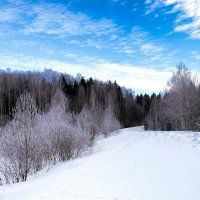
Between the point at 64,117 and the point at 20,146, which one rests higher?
the point at 64,117

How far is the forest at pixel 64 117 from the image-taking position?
1795 centimetres

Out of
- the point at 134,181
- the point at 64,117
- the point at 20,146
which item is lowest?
the point at 134,181

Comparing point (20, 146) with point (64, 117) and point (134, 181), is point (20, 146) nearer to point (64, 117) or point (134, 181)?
point (134, 181)

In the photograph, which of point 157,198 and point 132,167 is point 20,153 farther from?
point 157,198

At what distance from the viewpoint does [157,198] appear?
26.5 feet

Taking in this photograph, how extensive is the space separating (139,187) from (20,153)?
10.3 metres

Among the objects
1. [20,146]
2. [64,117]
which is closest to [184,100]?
[64,117]

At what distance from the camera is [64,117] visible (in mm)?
30750

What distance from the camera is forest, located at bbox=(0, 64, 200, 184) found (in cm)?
1795

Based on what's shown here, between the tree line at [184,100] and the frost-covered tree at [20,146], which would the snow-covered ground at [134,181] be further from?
the tree line at [184,100]

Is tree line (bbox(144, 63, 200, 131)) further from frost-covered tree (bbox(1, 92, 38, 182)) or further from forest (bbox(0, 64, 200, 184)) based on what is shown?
frost-covered tree (bbox(1, 92, 38, 182))

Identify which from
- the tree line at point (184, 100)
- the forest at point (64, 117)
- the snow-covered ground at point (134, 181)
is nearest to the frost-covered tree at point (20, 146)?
the forest at point (64, 117)

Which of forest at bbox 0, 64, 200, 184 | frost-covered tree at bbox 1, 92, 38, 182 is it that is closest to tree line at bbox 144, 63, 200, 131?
forest at bbox 0, 64, 200, 184

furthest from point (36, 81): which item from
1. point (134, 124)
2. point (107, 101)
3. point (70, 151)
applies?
point (70, 151)
